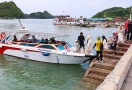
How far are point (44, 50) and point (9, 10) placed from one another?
173 meters

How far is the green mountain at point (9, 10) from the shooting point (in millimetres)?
175375

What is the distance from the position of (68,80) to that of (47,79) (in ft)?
4.45

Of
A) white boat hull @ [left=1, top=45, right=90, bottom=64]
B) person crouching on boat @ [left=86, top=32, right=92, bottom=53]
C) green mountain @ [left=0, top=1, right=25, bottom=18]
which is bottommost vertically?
white boat hull @ [left=1, top=45, right=90, bottom=64]

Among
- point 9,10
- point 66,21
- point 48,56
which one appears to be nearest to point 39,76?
point 48,56

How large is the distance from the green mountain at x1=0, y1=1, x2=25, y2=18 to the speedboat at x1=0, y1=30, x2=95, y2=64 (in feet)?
536

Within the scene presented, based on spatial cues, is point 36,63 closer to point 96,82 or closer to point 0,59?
point 0,59

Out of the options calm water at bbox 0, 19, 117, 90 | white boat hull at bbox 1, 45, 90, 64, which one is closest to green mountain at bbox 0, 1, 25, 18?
white boat hull at bbox 1, 45, 90, 64

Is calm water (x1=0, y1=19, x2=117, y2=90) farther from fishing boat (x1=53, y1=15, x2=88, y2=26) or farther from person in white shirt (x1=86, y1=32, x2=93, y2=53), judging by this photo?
fishing boat (x1=53, y1=15, x2=88, y2=26)

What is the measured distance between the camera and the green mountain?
175375 mm

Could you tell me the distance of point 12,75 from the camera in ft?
41.6

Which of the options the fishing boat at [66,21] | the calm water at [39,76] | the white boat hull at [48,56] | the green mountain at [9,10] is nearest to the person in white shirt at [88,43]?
the white boat hull at [48,56]

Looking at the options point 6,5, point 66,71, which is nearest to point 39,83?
point 66,71

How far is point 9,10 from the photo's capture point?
177875 millimetres

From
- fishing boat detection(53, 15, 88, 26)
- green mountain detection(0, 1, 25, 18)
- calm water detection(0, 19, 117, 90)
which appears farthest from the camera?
green mountain detection(0, 1, 25, 18)
